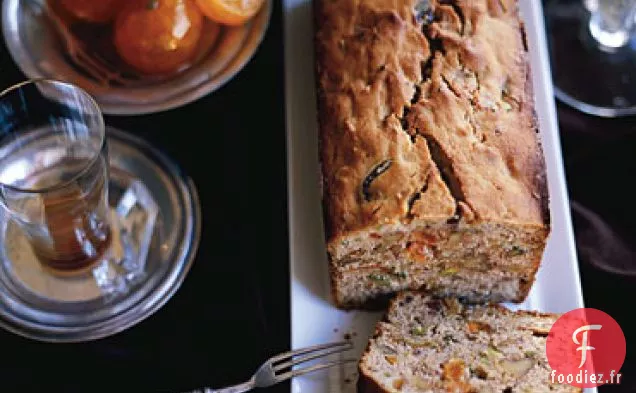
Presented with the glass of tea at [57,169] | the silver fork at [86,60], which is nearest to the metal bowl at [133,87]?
the silver fork at [86,60]

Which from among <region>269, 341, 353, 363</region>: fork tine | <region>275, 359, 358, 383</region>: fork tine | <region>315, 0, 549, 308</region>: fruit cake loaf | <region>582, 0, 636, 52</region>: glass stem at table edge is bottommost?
<region>275, 359, 358, 383</region>: fork tine

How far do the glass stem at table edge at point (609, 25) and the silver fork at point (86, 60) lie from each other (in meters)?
1.07

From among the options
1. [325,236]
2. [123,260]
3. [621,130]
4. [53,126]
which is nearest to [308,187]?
[325,236]

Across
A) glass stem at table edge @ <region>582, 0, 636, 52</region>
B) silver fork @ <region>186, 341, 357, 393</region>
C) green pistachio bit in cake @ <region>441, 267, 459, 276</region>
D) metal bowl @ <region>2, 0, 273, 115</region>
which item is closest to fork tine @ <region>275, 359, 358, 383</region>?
silver fork @ <region>186, 341, 357, 393</region>

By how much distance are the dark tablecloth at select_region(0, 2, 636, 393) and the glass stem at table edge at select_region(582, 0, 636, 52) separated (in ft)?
0.85

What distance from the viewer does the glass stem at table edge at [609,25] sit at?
86.0 inches

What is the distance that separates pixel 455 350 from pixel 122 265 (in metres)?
0.66

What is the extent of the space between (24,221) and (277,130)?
58 centimetres

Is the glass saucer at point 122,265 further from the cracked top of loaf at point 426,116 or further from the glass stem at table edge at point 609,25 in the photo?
the glass stem at table edge at point 609,25

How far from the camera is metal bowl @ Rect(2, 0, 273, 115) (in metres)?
1.92

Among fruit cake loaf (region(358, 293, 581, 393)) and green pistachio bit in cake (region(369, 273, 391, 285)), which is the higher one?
green pistachio bit in cake (region(369, 273, 391, 285))

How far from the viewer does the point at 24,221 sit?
1.72 meters

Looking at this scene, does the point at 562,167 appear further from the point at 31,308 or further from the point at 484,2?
the point at 31,308

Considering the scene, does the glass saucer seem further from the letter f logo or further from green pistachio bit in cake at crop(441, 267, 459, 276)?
the letter f logo
